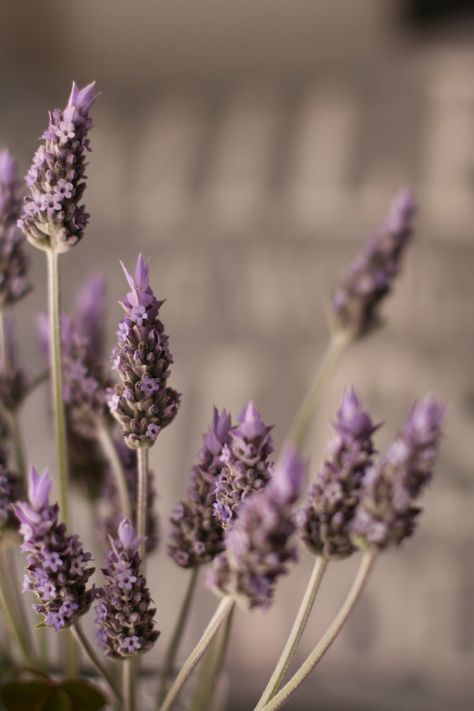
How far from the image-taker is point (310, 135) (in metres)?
1.13

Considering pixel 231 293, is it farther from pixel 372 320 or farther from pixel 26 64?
pixel 372 320

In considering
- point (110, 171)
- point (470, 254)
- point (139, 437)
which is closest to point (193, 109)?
point (110, 171)

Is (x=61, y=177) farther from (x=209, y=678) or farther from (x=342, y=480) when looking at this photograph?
(x=209, y=678)

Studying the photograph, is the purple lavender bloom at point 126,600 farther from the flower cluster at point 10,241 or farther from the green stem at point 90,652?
the flower cluster at point 10,241

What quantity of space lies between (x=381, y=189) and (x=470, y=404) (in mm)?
286

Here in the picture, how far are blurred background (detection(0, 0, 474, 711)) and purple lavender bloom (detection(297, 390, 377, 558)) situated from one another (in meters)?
0.79

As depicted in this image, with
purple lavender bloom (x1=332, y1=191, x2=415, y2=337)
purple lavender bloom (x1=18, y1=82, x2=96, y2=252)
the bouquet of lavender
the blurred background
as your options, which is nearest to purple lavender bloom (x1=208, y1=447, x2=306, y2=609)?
the bouquet of lavender

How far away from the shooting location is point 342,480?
1.05 ft

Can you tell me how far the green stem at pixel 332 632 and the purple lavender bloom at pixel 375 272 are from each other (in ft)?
0.70

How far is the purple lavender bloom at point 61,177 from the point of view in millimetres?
344

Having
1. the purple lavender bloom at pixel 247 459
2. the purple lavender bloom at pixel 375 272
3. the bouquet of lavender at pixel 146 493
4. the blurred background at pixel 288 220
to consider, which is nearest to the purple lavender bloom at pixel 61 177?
the bouquet of lavender at pixel 146 493

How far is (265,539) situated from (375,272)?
26 centimetres

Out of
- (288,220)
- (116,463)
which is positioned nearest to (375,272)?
(116,463)

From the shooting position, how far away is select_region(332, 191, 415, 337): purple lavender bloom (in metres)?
0.52
